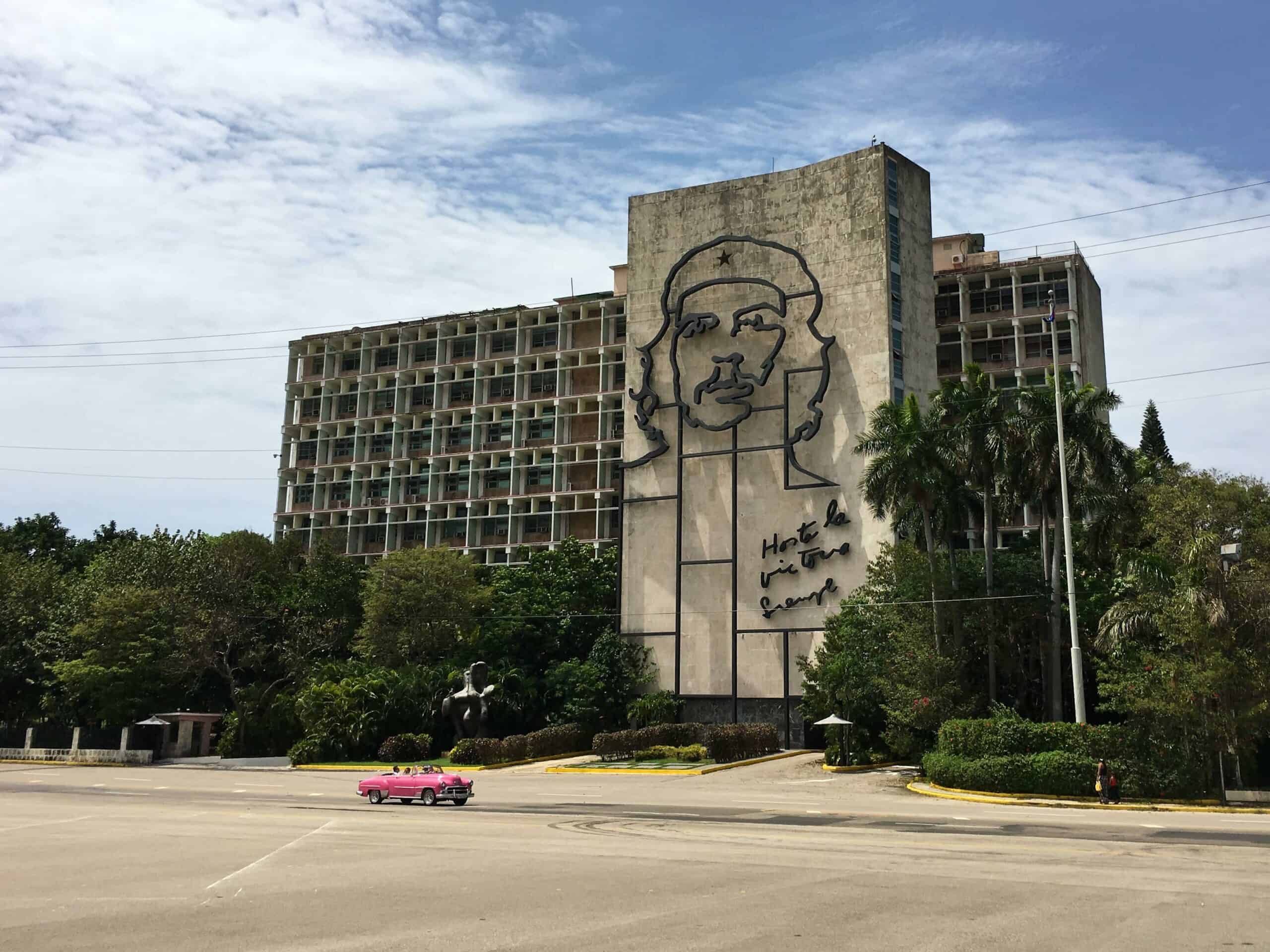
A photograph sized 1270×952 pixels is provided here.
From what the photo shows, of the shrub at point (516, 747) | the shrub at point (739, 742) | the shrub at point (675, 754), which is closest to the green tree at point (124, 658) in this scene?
the shrub at point (516, 747)

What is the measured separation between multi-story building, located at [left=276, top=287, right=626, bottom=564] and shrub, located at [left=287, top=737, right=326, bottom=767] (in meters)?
43.5

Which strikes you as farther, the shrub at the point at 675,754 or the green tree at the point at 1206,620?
the shrub at the point at 675,754

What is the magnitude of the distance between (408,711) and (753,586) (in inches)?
832

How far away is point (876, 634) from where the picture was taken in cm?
5272

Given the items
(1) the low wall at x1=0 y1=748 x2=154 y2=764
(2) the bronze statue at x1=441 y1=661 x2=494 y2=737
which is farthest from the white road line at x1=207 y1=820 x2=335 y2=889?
(1) the low wall at x1=0 y1=748 x2=154 y2=764

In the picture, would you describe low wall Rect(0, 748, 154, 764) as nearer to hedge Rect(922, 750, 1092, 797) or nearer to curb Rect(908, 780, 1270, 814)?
curb Rect(908, 780, 1270, 814)

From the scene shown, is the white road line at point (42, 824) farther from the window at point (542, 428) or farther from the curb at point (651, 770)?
the window at point (542, 428)

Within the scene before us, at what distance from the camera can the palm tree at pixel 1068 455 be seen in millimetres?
46875

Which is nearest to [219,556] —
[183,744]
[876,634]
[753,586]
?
[183,744]

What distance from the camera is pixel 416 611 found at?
229ft

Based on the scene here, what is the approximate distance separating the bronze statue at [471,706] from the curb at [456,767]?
3646 mm

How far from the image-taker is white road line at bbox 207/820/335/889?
16.7 metres

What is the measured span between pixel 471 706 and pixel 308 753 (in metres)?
8.81

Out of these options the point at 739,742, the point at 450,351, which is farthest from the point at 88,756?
the point at 450,351
